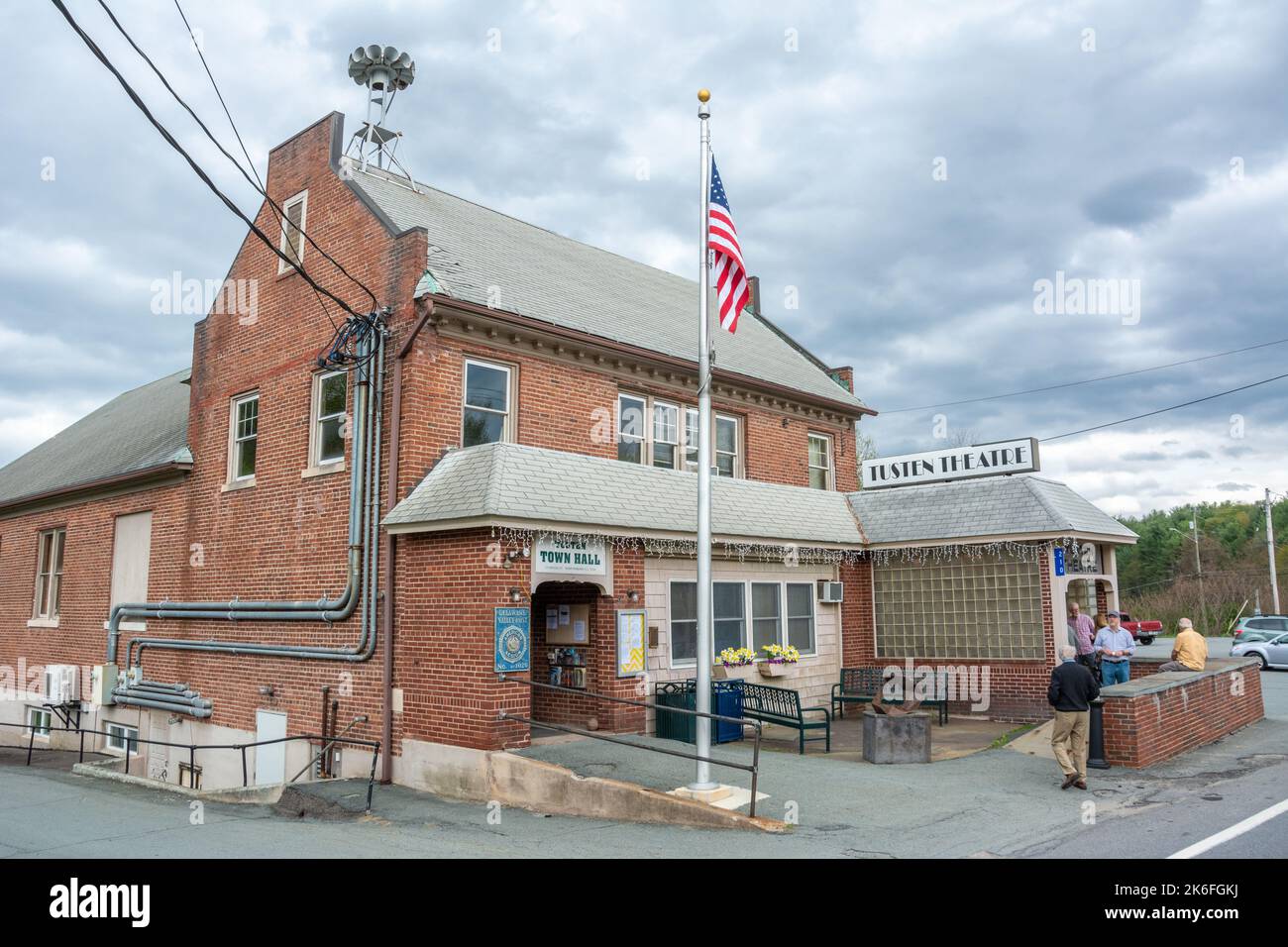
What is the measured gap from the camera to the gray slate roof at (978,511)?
16812 mm

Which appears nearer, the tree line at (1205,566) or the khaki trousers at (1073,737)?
the khaki trousers at (1073,737)

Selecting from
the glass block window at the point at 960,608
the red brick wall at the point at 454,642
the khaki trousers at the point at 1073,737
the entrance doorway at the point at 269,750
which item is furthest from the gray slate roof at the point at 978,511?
the entrance doorway at the point at 269,750

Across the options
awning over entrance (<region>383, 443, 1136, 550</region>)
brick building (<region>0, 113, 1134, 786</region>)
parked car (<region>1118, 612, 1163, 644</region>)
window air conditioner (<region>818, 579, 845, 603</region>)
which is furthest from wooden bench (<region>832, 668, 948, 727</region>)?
parked car (<region>1118, 612, 1163, 644</region>)

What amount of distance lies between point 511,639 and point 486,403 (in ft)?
13.5

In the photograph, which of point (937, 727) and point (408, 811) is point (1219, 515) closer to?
point (937, 727)

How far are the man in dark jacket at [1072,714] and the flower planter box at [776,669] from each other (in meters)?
5.94

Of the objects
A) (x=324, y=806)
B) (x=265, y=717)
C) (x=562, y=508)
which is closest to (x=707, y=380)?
(x=562, y=508)

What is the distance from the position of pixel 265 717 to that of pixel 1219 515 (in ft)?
365

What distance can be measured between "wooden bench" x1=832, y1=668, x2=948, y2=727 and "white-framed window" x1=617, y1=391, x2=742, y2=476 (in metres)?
4.48

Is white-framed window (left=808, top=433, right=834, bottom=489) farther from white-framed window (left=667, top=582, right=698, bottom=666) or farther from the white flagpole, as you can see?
the white flagpole

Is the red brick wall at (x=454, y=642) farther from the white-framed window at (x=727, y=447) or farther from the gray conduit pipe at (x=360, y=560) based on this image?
the white-framed window at (x=727, y=447)

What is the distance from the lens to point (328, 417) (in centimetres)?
1492

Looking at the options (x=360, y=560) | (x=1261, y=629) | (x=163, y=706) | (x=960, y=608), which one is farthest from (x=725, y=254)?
(x=1261, y=629)

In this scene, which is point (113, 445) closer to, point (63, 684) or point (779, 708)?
point (63, 684)
